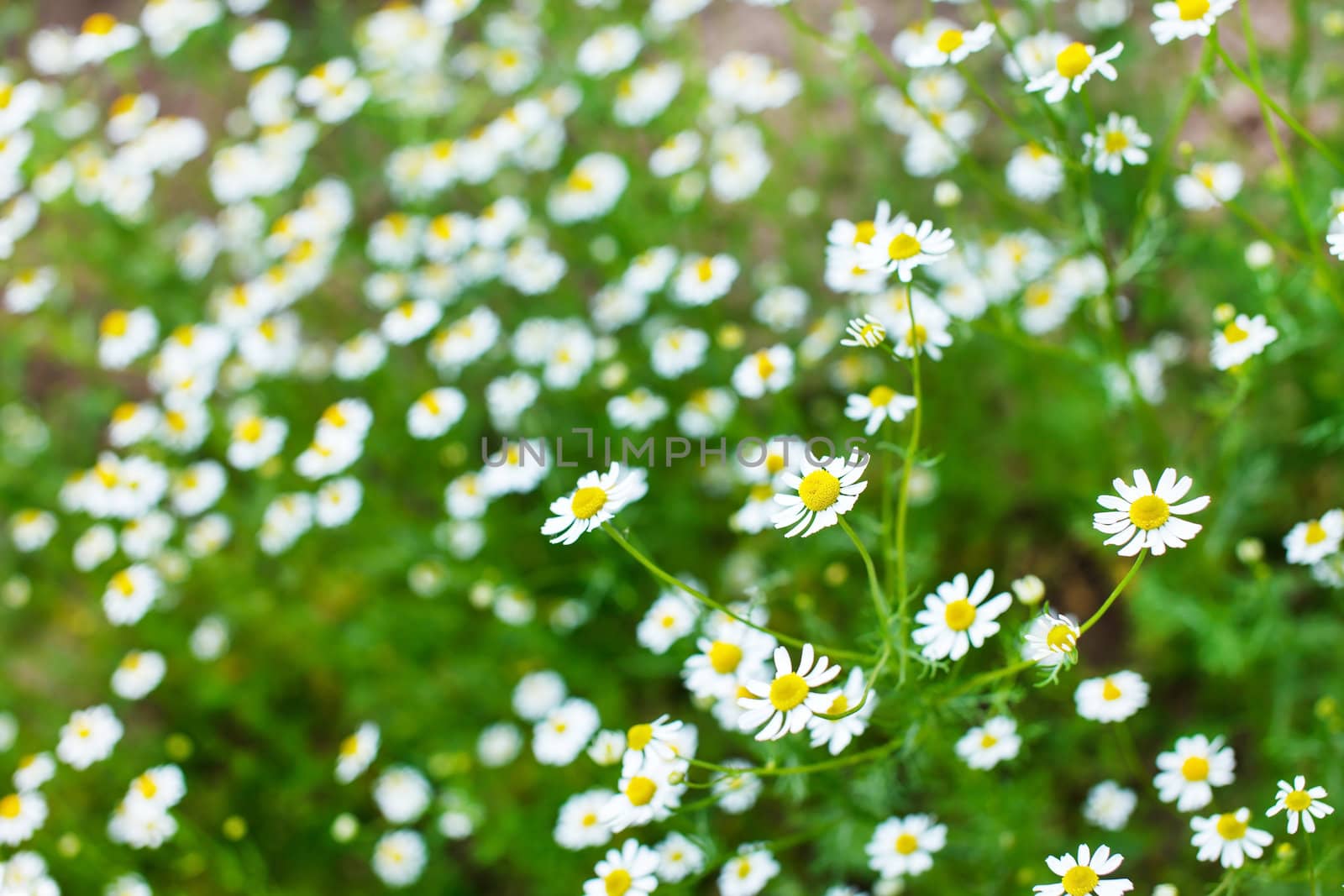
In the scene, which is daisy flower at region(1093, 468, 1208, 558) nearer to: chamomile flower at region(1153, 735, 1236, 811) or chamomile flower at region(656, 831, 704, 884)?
chamomile flower at region(1153, 735, 1236, 811)

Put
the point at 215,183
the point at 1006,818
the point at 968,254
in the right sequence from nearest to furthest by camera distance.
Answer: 1. the point at 1006,818
2. the point at 968,254
3. the point at 215,183

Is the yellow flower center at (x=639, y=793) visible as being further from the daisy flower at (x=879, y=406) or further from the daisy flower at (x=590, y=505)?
Answer: the daisy flower at (x=879, y=406)

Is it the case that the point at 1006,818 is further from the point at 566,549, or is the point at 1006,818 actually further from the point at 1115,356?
the point at 566,549

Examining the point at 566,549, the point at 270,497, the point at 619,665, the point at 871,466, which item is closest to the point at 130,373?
the point at 270,497

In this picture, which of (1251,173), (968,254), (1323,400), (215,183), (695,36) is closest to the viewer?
(1323,400)

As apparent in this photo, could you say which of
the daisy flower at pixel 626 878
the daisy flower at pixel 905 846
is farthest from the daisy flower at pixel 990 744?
the daisy flower at pixel 626 878

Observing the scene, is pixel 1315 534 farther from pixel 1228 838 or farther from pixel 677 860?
pixel 677 860

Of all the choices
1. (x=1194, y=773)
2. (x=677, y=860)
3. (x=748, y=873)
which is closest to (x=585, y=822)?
(x=677, y=860)
